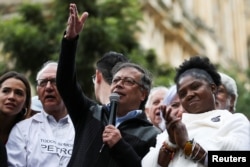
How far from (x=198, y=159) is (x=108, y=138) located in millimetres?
603

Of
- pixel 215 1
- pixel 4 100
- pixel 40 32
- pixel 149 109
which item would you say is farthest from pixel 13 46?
pixel 215 1

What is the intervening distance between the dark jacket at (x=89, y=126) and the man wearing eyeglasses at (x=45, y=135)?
0.48 m

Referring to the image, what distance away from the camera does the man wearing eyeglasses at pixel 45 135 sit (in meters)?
5.71

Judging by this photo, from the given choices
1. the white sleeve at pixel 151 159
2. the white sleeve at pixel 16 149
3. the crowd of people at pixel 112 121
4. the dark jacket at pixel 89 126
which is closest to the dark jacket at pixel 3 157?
the crowd of people at pixel 112 121

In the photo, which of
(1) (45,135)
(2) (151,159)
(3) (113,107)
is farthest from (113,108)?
(1) (45,135)

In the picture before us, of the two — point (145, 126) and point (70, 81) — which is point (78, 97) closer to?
point (70, 81)

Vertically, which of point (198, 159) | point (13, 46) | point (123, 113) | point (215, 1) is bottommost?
point (198, 159)

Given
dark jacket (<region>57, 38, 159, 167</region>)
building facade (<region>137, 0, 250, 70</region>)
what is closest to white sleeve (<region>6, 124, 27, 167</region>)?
dark jacket (<region>57, 38, 159, 167</region>)

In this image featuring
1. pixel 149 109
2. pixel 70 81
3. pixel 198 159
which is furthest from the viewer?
pixel 149 109

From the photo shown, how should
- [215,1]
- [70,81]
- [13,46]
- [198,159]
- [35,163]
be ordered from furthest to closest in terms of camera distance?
[215,1] < [13,46] < [35,163] < [70,81] < [198,159]

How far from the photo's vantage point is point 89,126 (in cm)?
525

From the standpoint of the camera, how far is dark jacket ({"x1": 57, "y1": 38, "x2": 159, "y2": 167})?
509 cm

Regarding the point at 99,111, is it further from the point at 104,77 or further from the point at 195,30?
the point at 195,30

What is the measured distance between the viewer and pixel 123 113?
535 cm
